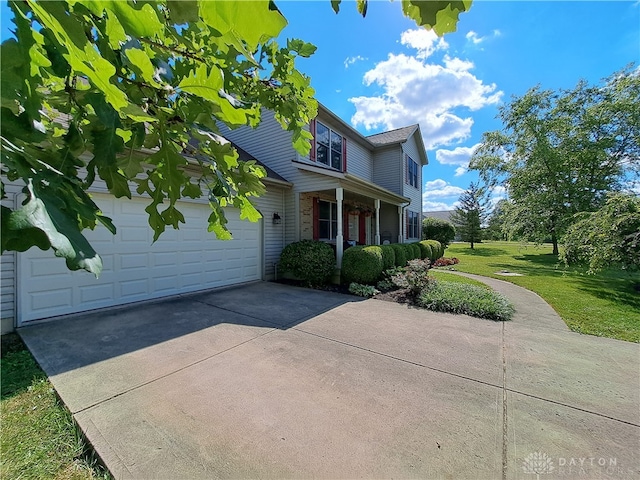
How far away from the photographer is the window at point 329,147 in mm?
11008

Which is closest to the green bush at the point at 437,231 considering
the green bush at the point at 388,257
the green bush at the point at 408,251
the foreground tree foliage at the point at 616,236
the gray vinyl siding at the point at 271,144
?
the green bush at the point at 408,251

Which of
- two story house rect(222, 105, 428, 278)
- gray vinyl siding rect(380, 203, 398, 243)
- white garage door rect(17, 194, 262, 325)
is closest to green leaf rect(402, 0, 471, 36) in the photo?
white garage door rect(17, 194, 262, 325)

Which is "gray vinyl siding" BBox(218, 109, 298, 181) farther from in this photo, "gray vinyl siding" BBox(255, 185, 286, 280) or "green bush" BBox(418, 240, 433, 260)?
"green bush" BBox(418, 240, 433, 260)

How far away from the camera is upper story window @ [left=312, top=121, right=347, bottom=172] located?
1094 cm

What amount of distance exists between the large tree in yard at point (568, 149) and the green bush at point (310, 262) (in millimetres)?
14372

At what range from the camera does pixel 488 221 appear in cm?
3127

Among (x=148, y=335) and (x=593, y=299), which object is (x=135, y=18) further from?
(x=593, y=299)

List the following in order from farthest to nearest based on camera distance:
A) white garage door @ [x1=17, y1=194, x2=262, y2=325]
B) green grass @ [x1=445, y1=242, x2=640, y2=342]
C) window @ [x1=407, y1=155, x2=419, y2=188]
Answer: window @ [x1=407, y1=155, x2=419, y2=188] < green grass @ [x1=445, y1=242, x2=640, y2=342] < white garage door @ [x1=17, y1=194, x2=262, y2=325]

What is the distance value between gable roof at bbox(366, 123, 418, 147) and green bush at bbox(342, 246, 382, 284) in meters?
8.02

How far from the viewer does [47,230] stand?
2.22 ft

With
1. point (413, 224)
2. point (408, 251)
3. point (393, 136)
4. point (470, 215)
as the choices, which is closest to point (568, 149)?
point (413, 224)

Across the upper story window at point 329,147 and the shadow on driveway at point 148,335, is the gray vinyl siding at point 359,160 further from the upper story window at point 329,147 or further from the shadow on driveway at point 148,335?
the shadow on driveway at point 148,335

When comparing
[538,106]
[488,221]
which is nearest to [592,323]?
[538,106]

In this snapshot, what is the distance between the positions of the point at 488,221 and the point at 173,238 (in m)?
33.2
